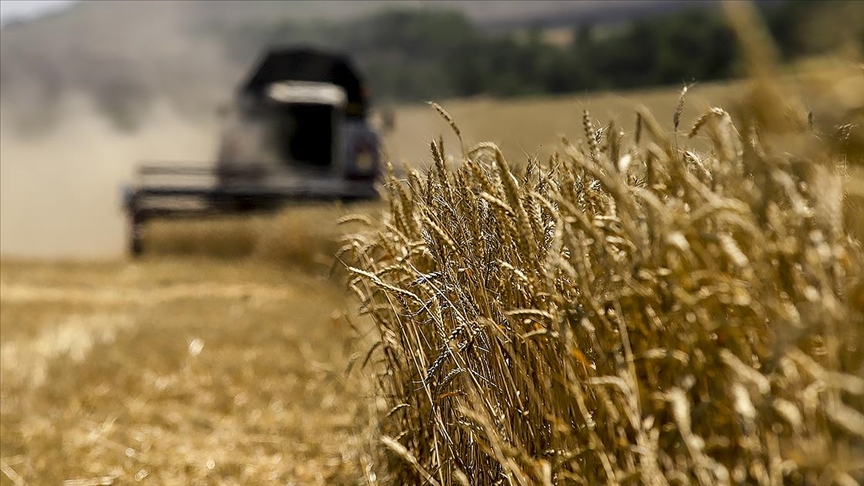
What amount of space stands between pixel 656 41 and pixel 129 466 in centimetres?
5837

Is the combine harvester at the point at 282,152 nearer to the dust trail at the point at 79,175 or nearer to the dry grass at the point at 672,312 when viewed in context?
the dust trail at the point at 79,175

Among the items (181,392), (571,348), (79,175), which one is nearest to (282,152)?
(181,392)

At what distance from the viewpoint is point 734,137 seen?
1.98m

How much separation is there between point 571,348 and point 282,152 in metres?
15.5

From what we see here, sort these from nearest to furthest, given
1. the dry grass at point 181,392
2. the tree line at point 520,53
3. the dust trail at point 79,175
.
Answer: the dry grass at point 181,392
the dust trail at point 79,175
the tree line at point 520,53

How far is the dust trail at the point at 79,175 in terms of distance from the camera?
24453 mm

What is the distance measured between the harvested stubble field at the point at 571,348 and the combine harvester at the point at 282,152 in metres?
10.1

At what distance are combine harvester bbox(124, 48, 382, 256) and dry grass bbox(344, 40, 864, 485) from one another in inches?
513

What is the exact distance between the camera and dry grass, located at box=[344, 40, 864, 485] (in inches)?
54.0

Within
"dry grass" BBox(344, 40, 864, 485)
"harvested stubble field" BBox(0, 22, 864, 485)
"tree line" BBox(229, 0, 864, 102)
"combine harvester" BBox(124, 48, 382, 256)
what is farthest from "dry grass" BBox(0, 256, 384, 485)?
"tree line" BBox(229, 0, 864, 102)

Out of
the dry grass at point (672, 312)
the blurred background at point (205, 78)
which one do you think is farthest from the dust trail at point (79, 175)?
the dry grass at point (672, 312)

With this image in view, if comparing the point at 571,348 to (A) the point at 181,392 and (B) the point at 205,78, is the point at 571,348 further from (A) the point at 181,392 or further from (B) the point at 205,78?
(B) the point at 205,78

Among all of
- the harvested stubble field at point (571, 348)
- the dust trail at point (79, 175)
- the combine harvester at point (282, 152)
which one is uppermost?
the harvested stubble field at point (571, 348)

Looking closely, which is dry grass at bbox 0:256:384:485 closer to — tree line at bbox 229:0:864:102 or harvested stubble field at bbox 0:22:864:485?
harvested stubble field at bbox 0:22:864:485
